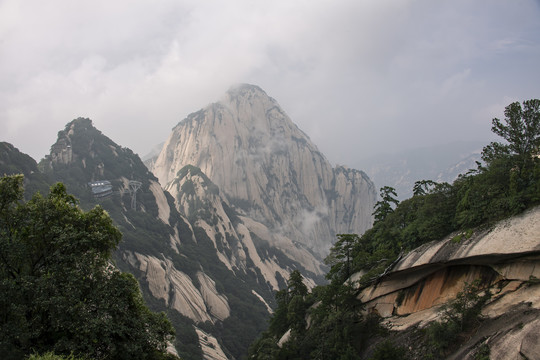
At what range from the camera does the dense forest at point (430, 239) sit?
23859 mm

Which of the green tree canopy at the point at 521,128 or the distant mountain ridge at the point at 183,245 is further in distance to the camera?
the distant mountain ridge at the point at 183,245

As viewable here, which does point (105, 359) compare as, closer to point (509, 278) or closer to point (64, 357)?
point (64, 357)

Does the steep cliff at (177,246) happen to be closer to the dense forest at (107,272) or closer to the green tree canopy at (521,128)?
the dense forest at (107,272)

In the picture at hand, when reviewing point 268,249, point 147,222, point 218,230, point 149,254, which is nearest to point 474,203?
point 149,254

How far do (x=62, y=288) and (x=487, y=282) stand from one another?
25.7m

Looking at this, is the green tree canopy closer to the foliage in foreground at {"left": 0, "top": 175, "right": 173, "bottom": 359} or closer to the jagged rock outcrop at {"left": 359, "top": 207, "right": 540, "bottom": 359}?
the jagged rock outcrop at {"left": 359, "top": 207, "right": 540, "bottom": 359}

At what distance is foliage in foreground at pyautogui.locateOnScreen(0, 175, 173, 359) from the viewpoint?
17.4 m

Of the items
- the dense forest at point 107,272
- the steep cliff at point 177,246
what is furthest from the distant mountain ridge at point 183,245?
the dense forest at point 107,272

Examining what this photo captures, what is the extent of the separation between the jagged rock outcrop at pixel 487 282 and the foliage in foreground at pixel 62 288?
1874 cm

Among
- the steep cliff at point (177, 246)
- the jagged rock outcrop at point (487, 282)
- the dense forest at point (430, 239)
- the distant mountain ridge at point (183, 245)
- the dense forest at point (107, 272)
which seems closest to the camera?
the dense forest at point (107, 272)

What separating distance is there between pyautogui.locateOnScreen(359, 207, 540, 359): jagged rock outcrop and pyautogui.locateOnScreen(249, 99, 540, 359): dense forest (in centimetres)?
106

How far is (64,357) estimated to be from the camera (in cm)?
1730

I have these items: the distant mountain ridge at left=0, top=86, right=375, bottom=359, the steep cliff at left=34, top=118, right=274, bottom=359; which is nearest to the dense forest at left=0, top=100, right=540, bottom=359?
the distant mountain ridge at left=0, top=86, right=375, bottom=359

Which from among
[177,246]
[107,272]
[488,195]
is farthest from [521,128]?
[177,246]
